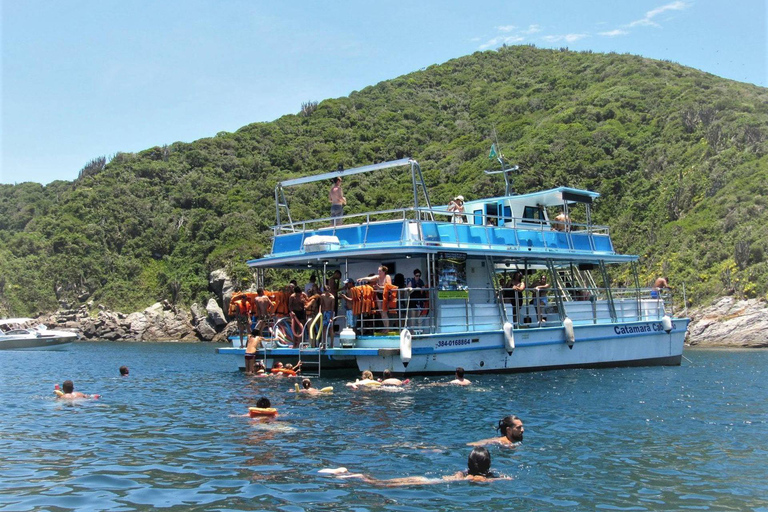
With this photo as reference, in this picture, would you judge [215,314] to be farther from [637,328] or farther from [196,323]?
[637,328]

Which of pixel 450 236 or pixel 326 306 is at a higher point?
pixel 450 236

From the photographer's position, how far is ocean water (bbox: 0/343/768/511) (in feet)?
28.7

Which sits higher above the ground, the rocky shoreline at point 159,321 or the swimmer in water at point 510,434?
the rocky shoreline at point 159,321

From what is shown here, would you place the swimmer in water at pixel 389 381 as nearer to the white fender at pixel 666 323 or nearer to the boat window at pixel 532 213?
the boat window at pixel 532 213

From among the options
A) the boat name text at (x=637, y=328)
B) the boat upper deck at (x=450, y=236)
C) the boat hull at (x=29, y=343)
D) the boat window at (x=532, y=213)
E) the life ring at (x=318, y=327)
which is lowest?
the boat hull at (x=29, y=343)

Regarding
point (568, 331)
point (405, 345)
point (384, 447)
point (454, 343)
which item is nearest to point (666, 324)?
point (568, 331)

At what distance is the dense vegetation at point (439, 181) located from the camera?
56031 mm

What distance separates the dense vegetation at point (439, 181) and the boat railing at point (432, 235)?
2697 centimetres

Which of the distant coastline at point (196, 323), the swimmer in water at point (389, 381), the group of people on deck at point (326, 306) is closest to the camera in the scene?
the swimmer in water at point (389, 381)

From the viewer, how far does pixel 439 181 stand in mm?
73312

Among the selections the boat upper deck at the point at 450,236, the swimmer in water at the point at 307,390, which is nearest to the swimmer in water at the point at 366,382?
the swimmer in water at the point at 307,390

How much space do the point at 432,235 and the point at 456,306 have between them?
6.72ft

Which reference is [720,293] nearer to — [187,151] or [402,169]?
[402,169]

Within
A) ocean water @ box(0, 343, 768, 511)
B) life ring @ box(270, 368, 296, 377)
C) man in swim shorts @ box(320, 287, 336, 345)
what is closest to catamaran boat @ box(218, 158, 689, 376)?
man in swim shorts @ box(320, 287, 336, 345)
